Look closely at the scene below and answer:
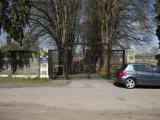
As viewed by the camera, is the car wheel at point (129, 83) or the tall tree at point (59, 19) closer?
the car wheel at point (129, 83)

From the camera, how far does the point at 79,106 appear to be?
55.5 feet

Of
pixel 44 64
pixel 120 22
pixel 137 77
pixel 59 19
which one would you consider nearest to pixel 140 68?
pixel 137 77

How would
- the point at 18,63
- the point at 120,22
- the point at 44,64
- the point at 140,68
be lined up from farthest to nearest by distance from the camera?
the point at 120,22 → the point at 18,63 → the point at 44,64 → the point at 140,68

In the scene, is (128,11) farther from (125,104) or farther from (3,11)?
(125,104)

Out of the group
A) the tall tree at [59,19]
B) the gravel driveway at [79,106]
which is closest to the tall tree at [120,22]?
the tall tree at [59,19]

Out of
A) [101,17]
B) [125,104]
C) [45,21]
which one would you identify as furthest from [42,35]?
[125,104]

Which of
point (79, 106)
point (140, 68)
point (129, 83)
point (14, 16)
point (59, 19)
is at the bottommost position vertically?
point (79, 106)

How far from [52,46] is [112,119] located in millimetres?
39198

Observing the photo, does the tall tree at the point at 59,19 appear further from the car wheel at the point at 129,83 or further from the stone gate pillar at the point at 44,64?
the car wheel at the point at 129,83

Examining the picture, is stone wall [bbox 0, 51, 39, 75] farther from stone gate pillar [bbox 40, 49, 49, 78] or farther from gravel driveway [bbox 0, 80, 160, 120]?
gravel driveway [bbox 0, 80, 160, 120]

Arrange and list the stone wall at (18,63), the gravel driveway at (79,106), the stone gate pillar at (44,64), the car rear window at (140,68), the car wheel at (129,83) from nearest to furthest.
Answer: the gravel driveway at (79,106), the car wheel at (129,83), the car rear window at (140,68), the stone gate pillar at (44,64), the stone wall at (18,63)

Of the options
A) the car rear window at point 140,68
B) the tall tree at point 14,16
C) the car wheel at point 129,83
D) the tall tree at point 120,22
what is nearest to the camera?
the car wheel at point 129,83

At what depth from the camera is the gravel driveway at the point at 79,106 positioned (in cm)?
1417

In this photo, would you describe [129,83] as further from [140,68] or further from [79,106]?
[79,106]
